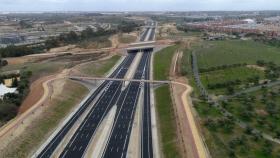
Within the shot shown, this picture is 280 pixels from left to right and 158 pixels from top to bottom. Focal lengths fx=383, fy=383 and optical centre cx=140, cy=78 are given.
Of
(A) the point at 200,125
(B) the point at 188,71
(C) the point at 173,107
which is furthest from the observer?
(B) the point at 188,71

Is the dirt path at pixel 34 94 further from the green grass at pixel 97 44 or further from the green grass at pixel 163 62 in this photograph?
the green grass at pixel 97 44

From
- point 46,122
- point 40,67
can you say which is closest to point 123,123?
point 46,122

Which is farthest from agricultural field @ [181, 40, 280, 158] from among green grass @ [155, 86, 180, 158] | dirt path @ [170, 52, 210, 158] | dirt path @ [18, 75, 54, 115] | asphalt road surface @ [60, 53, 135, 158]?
dirt path @ [18, 75, 54, 115]

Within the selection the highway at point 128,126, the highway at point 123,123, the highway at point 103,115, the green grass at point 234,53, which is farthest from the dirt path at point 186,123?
the green grass at point 234,53

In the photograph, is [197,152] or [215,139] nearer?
[197,152]

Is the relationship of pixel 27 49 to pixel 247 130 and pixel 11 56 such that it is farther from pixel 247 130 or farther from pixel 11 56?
pixel 247 130

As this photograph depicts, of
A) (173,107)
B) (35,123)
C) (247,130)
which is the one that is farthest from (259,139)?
(35,123)
